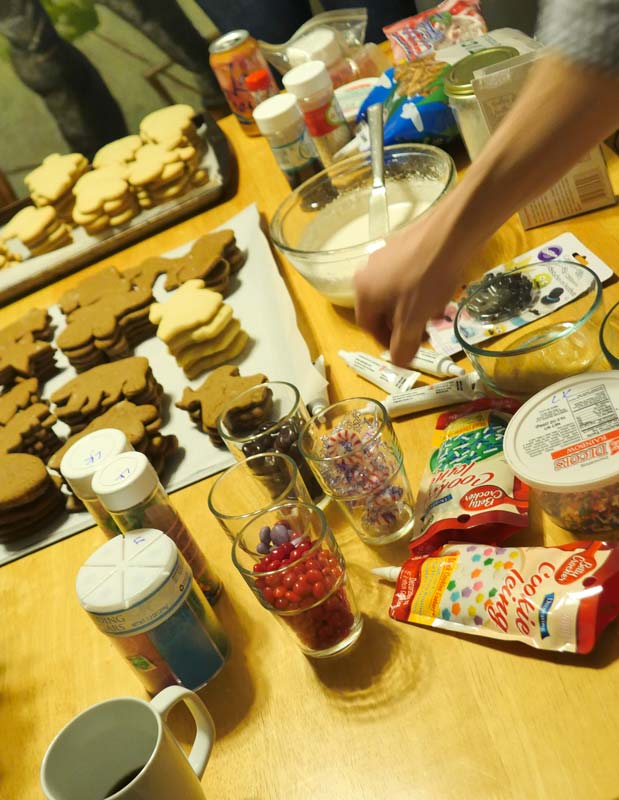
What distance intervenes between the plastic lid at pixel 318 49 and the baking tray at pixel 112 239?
27 cm

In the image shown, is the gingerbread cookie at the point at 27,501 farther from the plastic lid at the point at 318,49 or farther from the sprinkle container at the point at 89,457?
the plastic lid at the point at 318,49

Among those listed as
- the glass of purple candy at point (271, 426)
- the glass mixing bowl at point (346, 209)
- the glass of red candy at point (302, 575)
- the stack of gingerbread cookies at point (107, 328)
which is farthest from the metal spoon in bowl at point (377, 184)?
the glass of red candy at point (302, 575)

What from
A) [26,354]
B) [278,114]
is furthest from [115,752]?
[278,114]

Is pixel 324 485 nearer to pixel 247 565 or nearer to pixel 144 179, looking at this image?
pixel 247 565

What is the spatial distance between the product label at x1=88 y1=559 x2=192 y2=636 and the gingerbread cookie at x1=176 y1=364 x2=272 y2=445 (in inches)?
14.8

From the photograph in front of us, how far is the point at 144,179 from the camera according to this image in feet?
5.82

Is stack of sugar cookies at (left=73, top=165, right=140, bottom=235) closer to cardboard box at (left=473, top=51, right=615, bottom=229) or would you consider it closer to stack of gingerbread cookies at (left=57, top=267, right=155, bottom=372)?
stack of gingerbread cookies at (left=57, top=267, right=155, bottom=372)

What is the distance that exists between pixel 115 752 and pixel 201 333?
29.9 inches

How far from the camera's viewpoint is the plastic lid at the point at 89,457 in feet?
2.95

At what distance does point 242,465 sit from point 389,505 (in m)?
0.16

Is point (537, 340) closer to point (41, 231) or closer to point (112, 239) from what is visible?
point (112, 239)

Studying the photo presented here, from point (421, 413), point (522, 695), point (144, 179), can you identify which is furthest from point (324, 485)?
point (144, 179)

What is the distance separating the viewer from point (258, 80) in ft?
6.05

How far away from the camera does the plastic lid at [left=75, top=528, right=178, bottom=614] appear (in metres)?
0.72
